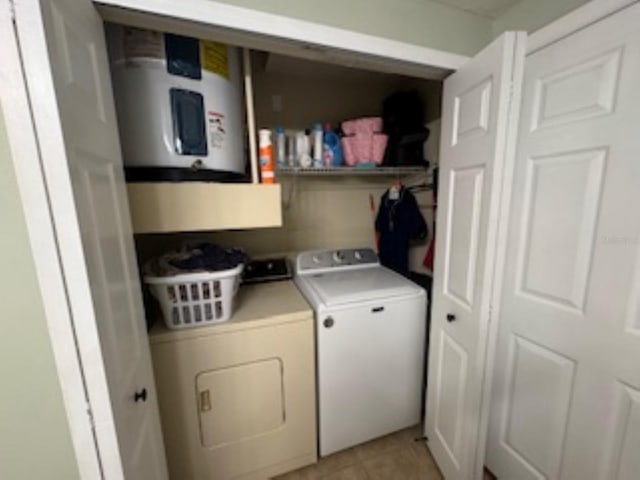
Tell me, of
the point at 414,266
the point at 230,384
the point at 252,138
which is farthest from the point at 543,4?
the point at 230,384

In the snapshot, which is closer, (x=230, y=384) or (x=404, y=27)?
(x=404, y=27)

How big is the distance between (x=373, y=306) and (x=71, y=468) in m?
1.30

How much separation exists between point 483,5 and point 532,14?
217 millimetres

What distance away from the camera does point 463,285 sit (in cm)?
126

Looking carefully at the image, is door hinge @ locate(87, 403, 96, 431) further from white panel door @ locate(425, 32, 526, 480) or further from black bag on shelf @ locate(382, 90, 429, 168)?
black bag on shelf @ locate(382, 90, 429, 168)

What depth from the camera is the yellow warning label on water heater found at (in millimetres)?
1126

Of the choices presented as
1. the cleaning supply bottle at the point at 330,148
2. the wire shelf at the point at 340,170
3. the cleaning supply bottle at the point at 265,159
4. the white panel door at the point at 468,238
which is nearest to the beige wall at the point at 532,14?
the white panel door at the point at 468,238

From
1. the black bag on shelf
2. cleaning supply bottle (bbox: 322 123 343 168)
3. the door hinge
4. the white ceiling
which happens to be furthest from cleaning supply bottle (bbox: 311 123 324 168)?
the door hinge

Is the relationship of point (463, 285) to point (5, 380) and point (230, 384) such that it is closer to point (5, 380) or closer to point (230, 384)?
point (230, 384)

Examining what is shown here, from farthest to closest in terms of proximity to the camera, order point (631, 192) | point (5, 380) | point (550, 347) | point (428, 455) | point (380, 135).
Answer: point (380, 135) < point (428, 455) < point (550, 347) < point (631, 192) < point (5, 380)

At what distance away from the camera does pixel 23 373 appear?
0.73 m

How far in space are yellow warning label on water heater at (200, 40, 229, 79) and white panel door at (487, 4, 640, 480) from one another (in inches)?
50.5

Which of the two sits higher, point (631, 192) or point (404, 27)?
point (404, 27)

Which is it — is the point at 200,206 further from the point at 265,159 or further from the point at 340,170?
the point at 340,170
